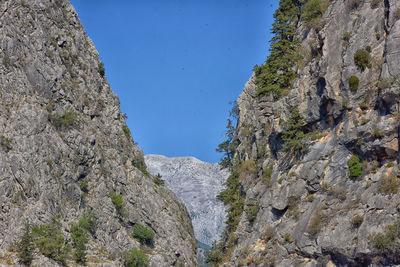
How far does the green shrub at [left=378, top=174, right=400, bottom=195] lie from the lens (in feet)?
89.6

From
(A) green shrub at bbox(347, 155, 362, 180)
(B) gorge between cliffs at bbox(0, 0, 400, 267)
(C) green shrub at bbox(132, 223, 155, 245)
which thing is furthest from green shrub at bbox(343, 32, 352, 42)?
(C) green shrub at bbox(132, 223, 155, 245)

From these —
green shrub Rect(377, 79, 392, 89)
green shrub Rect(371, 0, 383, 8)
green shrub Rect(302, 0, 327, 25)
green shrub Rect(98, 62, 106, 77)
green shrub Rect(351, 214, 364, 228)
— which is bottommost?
green shrub Rect(351, 214, 364, 228)

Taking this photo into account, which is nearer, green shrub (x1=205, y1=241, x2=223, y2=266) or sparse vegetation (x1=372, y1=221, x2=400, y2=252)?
sparse vegetation (x1=372, y1=221, x2=400, y2=252)

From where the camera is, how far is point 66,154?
67688 mm

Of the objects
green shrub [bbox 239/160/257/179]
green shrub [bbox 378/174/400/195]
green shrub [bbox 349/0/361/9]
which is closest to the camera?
green shrub [bbox 378/174/400/195]

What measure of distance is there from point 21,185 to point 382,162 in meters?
48.2

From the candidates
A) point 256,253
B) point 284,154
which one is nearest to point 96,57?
point 284,154

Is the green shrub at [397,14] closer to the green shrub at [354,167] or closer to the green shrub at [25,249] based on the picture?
the green shrub at [354,167]

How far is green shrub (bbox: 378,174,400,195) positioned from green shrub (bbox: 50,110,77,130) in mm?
54037

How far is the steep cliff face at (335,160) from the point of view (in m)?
28.7

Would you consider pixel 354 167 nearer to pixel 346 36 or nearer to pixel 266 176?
pixel 346 36

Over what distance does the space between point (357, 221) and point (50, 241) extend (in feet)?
140

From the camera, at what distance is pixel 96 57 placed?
3445 inches

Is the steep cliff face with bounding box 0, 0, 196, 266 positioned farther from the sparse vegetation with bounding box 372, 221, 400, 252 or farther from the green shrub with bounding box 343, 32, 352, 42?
the green shrub with bounding box 343, 32, 352, 42
